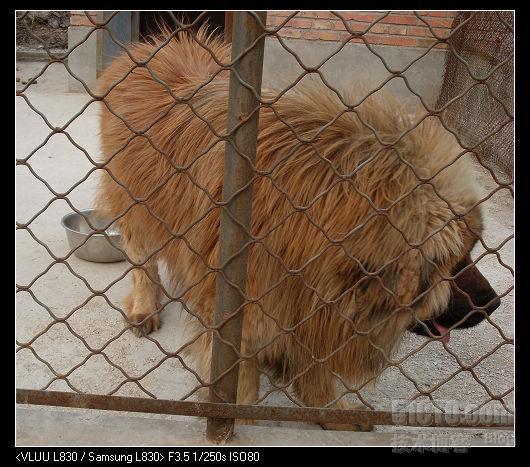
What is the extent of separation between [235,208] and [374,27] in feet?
19.1

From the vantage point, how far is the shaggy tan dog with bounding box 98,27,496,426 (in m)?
2.22

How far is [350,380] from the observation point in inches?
104

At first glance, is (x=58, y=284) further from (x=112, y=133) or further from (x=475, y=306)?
(x=475, y=306)

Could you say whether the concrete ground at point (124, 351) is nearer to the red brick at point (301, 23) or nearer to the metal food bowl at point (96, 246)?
the metal food bowl at point (96, 246)

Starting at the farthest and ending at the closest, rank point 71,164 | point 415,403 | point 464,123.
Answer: point 464,123, point 71,164, point 415,403

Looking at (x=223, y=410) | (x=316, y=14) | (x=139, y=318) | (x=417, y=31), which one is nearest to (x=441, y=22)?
(x=417, y=31)

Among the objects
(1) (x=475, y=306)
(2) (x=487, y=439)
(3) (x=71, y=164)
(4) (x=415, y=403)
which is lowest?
(2) (x=487, y=439)

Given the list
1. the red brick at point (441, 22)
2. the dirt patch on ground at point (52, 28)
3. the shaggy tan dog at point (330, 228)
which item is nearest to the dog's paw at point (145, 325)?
the shaggy tan dog at point (330, 228)

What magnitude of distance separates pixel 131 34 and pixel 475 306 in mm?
6014

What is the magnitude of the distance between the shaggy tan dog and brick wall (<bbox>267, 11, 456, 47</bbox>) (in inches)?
194

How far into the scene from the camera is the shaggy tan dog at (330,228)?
2217 millimetres

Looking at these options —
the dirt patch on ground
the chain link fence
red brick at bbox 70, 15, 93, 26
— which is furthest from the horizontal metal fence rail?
the dirt patch on ground

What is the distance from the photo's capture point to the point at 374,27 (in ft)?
24.0

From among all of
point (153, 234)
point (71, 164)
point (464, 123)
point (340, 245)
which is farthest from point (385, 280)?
point (464, 123)
